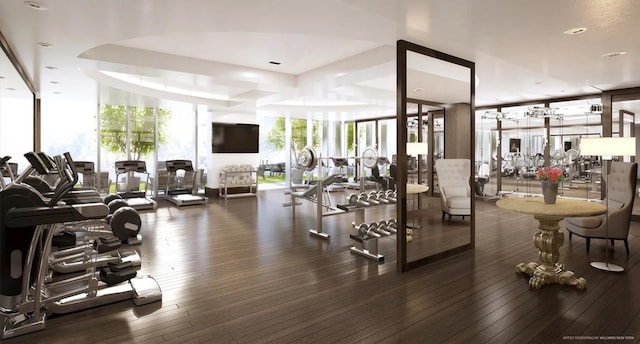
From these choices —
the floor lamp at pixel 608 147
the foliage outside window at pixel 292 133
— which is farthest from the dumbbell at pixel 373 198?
the foliage outside window at pixel 292 133

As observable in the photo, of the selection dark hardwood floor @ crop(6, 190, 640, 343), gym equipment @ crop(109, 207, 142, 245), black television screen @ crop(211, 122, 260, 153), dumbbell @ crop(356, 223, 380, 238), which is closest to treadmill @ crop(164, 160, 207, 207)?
black television screen @ crop(211, 122, 260, 153)

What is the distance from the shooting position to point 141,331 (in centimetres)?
281

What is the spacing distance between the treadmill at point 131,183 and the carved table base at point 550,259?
26.8ft

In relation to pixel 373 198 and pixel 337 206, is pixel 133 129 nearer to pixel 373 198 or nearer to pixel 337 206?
pixel 337 206

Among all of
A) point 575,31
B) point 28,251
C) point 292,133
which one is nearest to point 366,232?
point 575,31

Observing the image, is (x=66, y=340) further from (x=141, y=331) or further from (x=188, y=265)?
(x=188, y=265)

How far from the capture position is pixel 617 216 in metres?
4.79

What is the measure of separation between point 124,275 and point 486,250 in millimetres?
4552

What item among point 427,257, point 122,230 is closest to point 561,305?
point 427,257

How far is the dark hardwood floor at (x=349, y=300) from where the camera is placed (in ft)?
9.01

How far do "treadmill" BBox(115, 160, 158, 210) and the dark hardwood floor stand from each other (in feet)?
12.1

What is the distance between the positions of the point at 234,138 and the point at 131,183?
3.19 meters

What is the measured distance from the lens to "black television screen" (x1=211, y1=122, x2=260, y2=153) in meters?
11.0

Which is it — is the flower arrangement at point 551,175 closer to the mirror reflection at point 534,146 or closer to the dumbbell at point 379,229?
the dumbbell at point 379,229
